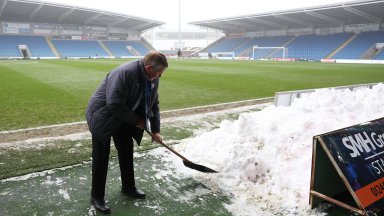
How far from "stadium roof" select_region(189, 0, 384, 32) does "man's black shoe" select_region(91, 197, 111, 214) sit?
39.1 m

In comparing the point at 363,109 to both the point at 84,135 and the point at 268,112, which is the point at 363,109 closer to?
the point at 268,112

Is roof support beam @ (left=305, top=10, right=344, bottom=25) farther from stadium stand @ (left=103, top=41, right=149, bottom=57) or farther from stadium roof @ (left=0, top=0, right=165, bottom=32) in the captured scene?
stadium stand @ (left=103, top=41, right=149, bottom=57)

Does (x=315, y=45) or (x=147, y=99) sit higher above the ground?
(x=315, y=45)

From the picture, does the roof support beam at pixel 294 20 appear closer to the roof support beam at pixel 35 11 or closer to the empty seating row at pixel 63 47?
the empty seating row at pixel 63 47

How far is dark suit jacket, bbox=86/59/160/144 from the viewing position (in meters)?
2.72

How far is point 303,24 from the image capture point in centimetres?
5081

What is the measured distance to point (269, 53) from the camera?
50812 mm

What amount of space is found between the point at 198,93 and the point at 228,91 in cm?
124

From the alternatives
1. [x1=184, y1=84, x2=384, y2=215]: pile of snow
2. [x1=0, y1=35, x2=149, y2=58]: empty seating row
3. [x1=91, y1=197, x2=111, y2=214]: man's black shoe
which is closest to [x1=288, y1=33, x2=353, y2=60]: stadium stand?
[x1=0, y1=35, x2=149, y2=58]: empty seating row

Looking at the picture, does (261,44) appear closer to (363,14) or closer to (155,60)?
(363,14)

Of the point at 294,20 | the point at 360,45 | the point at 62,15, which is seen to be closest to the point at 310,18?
the point at 294,20

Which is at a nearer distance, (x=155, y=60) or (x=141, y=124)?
(x=155, y=60)

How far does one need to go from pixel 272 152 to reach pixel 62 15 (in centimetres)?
5336

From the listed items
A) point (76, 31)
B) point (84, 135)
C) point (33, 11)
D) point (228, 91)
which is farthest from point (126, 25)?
point (84, 135)
